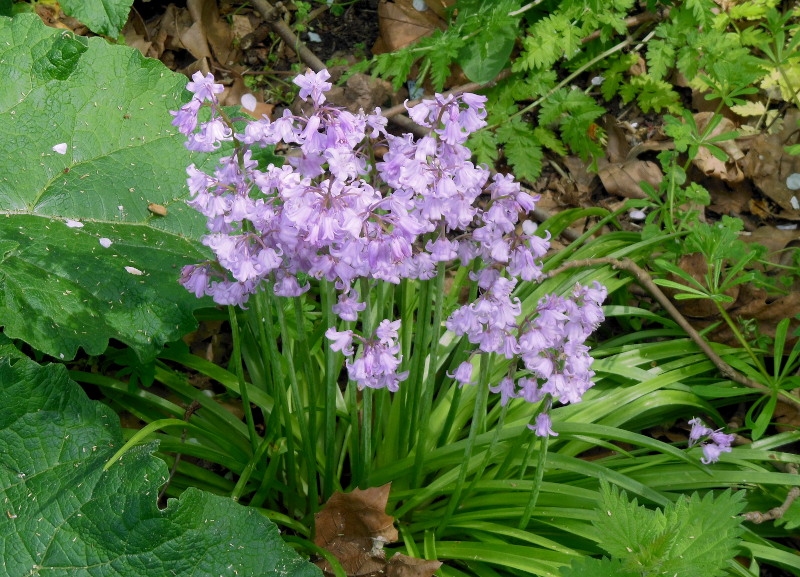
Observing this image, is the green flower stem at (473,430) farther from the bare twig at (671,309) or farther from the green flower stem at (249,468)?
the bare twig at (671,309)

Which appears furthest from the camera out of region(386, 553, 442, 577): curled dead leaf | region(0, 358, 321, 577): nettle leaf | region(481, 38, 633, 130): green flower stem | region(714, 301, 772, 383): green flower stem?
region(481, 38, 633, 130): green flower stem

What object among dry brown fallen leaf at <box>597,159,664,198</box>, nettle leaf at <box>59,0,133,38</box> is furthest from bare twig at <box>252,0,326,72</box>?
dry brown fallen leaf at <box>597,159,664,198</box>

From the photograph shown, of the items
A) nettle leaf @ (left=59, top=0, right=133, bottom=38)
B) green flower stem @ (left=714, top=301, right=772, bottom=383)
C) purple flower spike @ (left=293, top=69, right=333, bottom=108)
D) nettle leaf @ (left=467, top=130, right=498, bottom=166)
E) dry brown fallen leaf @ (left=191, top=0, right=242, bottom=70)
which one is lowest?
green flower stem @ (left=714, top=301, right=772, bottom=383)

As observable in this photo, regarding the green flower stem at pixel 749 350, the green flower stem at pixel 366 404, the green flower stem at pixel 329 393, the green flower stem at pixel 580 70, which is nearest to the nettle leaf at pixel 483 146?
the green flower stem at pixel 580 70

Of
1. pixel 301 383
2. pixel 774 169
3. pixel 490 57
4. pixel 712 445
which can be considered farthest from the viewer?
pixel 774 169

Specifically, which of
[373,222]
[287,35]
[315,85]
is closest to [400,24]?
[287,35]

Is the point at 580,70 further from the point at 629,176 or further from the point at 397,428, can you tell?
the point at 397,428

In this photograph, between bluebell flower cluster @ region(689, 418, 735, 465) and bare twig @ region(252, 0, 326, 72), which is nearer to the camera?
bluebell flower cluster @ region(689, 418, 735, 465)

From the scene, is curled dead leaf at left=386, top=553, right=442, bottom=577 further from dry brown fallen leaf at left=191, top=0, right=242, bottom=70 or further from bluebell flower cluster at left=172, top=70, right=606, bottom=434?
dry brown fallen leaf at left=191, top=0, right=242, bottom=70
